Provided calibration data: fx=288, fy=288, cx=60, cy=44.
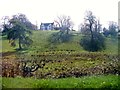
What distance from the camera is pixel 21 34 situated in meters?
29.5

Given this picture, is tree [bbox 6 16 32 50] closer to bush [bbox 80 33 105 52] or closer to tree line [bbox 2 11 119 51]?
tree line [bbox 2 11 119 51]

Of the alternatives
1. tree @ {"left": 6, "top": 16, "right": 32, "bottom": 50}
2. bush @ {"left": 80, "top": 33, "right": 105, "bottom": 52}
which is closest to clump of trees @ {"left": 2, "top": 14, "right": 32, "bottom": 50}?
tree @ {"left": 6, "top": 16, "right": 32, "bottom": 50}

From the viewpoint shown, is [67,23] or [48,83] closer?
[48,83]

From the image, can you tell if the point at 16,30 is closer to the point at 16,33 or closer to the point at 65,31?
the point at 16,33

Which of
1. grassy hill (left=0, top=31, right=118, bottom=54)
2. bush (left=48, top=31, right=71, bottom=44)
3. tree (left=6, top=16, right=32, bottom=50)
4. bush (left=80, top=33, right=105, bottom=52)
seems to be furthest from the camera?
bush (left=48, top=31, right=71, bottom=44)

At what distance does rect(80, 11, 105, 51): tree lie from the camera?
33175 millimetres

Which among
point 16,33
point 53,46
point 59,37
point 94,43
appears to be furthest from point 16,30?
point 59,37

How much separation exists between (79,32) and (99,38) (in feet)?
24.9

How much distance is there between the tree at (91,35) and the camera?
109ft

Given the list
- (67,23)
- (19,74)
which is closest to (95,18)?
(67,23)

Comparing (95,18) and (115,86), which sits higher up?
(95,18)

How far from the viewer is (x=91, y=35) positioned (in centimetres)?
3628

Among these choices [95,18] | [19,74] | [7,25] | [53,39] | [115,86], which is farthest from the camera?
[53,39]

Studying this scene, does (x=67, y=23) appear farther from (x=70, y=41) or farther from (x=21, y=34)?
(x=21, y=34)
